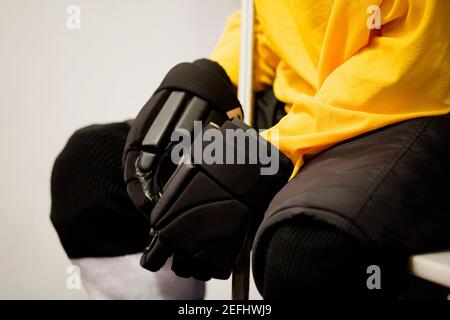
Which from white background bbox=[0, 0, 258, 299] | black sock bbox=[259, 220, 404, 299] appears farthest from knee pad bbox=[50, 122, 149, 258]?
white background bbox=[0, 0, 258, 299]

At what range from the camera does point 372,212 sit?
0.29 m

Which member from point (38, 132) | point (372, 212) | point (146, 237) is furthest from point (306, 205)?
point (38, 132)

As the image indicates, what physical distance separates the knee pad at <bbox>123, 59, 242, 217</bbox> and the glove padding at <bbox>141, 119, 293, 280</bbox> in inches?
2.7

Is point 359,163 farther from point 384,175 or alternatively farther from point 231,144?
point 231,144

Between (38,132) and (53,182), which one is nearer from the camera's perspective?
(53,182)

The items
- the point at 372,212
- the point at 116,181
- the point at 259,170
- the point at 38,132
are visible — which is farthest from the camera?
the point at 38,132

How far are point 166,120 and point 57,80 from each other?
0.58 m

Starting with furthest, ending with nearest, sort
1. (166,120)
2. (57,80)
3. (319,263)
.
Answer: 1. (57,80)
2. (166,120)
3. (319,263)

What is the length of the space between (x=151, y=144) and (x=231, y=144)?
0.12 metres

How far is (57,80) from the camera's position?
3.01 feet

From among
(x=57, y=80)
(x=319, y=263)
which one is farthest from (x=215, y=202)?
(x=57, y=80)

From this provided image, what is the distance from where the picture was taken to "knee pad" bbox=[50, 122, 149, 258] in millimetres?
520

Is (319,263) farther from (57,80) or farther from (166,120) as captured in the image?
(57,80)

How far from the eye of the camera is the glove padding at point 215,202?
0.39 metres
